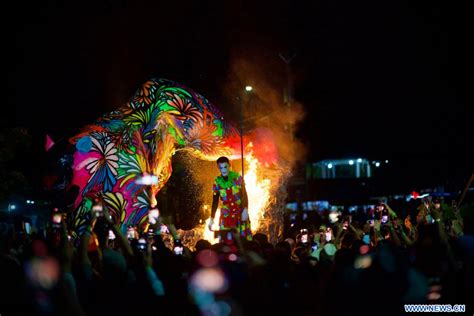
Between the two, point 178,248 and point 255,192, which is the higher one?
point 255,192

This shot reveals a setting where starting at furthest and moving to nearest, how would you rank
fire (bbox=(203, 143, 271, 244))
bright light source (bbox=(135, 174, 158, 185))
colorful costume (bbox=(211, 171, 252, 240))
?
fire (bbox=(203, 143, 271, 244)) → colorful costume (bbox=(211, 171, 252, 240)) → bright light source (bbox=(135, 174, 158, 185))

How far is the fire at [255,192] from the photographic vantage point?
14273mm

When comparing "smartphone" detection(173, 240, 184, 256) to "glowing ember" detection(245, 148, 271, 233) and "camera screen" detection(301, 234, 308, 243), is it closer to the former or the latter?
"camera screen" detection(301, 234, 308, 243)

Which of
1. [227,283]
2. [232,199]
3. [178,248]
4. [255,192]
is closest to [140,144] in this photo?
[232,199]

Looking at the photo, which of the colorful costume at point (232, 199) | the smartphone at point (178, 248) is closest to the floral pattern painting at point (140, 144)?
the colorful costume at point (232, 199)

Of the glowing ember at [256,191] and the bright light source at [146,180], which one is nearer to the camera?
the bright light source at [146,180]

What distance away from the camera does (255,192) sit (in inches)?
569

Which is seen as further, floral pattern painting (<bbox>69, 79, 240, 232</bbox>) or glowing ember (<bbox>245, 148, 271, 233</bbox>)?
glowing ember (<bbox>245, 148, 271, 233</bbox>)

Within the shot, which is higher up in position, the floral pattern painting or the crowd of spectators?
the floral pattern painting

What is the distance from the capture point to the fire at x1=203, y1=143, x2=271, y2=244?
14.3m

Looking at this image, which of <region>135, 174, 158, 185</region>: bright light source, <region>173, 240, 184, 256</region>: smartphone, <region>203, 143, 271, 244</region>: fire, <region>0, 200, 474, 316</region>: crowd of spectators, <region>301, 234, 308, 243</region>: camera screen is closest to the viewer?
<region>0, 200, 474, 316</region>: crowd of spectators

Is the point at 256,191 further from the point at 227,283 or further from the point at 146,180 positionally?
the point at 227,283

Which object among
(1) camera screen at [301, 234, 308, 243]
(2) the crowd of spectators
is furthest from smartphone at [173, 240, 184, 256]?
(1) camera screen at [301, 234, 308, 243]

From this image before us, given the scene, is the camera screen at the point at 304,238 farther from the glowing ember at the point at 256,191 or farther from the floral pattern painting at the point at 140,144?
the glowing ember at the point at 256,191
